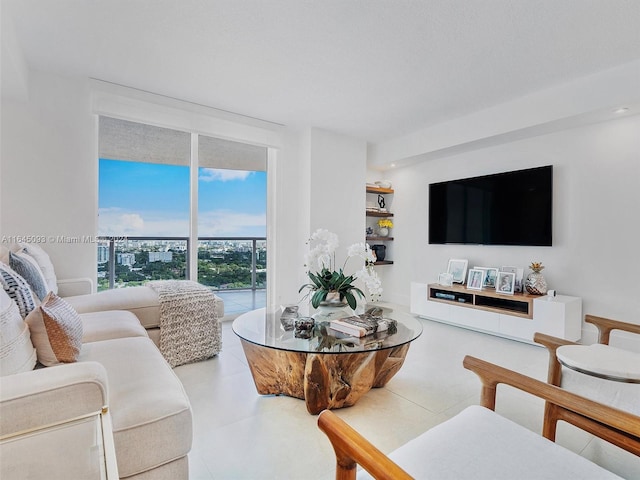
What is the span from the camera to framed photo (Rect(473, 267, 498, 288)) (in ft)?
12.1

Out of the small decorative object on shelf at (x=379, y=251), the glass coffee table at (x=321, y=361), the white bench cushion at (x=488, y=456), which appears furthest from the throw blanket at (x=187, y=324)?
the small decorative object on shelf at (x=379, y=251)

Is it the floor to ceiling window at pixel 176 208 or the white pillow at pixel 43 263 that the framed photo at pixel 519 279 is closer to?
the floor to ceiling window at pixel 176 208

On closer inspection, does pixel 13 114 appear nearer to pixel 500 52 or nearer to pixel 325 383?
pixel 325 383

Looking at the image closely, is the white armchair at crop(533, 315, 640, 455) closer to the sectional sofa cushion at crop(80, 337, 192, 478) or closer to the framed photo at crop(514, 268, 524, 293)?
the sectional sofa cushion at crop(80, 337, 192, 478)

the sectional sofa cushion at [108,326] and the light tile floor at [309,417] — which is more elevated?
the sectional sofa cushion at [108,326]

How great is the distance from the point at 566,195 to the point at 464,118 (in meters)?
1.34

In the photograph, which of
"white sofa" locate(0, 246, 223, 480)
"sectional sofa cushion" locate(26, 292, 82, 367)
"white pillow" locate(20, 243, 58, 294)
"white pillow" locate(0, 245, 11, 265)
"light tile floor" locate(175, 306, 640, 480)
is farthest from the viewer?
"white pillow" locate(20, 243, 58, 294)

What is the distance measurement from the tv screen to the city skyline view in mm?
2363

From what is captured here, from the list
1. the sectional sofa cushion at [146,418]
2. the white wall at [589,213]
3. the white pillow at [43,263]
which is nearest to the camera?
the sectional sofa cushion at [146,418]

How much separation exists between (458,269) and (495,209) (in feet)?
2.73

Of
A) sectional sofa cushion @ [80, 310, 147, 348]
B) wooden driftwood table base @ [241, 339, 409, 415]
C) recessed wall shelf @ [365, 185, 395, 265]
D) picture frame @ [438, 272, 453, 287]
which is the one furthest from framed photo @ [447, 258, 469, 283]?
sectional sofa cushion @ [80, 310, 147, 348]

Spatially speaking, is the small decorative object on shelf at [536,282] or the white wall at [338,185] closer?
the small decorative object on shelf at [536,282]

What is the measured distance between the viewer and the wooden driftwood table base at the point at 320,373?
182 cm

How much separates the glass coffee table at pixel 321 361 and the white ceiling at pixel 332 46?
6.60 ft
